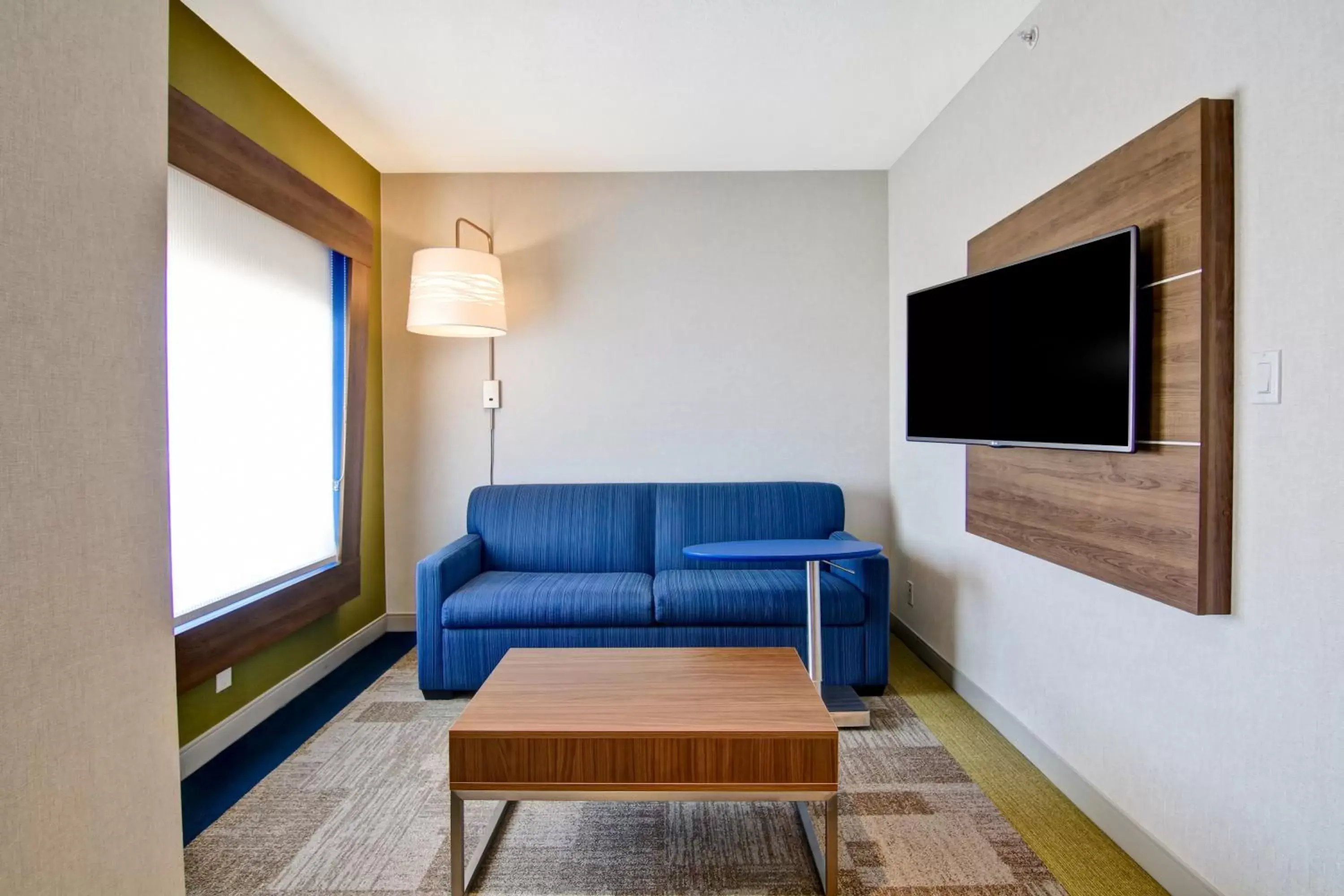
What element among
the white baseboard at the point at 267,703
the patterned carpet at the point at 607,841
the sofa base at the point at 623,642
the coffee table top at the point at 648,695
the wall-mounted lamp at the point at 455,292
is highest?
the wall-mounted lamp at the point at 455,292

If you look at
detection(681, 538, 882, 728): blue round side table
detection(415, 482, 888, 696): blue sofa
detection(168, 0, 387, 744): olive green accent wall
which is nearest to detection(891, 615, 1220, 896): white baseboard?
detection(415, 482, 888, 696): blue sofa

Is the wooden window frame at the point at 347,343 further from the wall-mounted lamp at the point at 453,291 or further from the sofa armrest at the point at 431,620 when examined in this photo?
the sofa armrest at the point at 431,620

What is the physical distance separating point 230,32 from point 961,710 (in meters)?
3.74

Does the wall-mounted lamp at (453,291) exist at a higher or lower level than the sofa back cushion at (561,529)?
higher

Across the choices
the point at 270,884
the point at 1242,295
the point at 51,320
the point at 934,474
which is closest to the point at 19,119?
the point at 51,320

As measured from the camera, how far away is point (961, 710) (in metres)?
Result: 2.72

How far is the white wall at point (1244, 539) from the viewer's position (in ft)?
4.19

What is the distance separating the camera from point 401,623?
12.6 ft

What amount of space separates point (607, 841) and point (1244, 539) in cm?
175

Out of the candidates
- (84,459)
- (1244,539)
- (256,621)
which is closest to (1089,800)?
(1244,539)

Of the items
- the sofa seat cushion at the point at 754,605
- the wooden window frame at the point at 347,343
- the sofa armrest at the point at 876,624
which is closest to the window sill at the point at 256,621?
the wooden window frame at the point at 347,343

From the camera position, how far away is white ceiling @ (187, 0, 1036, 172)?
230 cm

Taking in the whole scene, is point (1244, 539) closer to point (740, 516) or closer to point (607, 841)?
point (607, 841)

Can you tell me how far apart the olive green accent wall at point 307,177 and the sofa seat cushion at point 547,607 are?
0.76 metres
